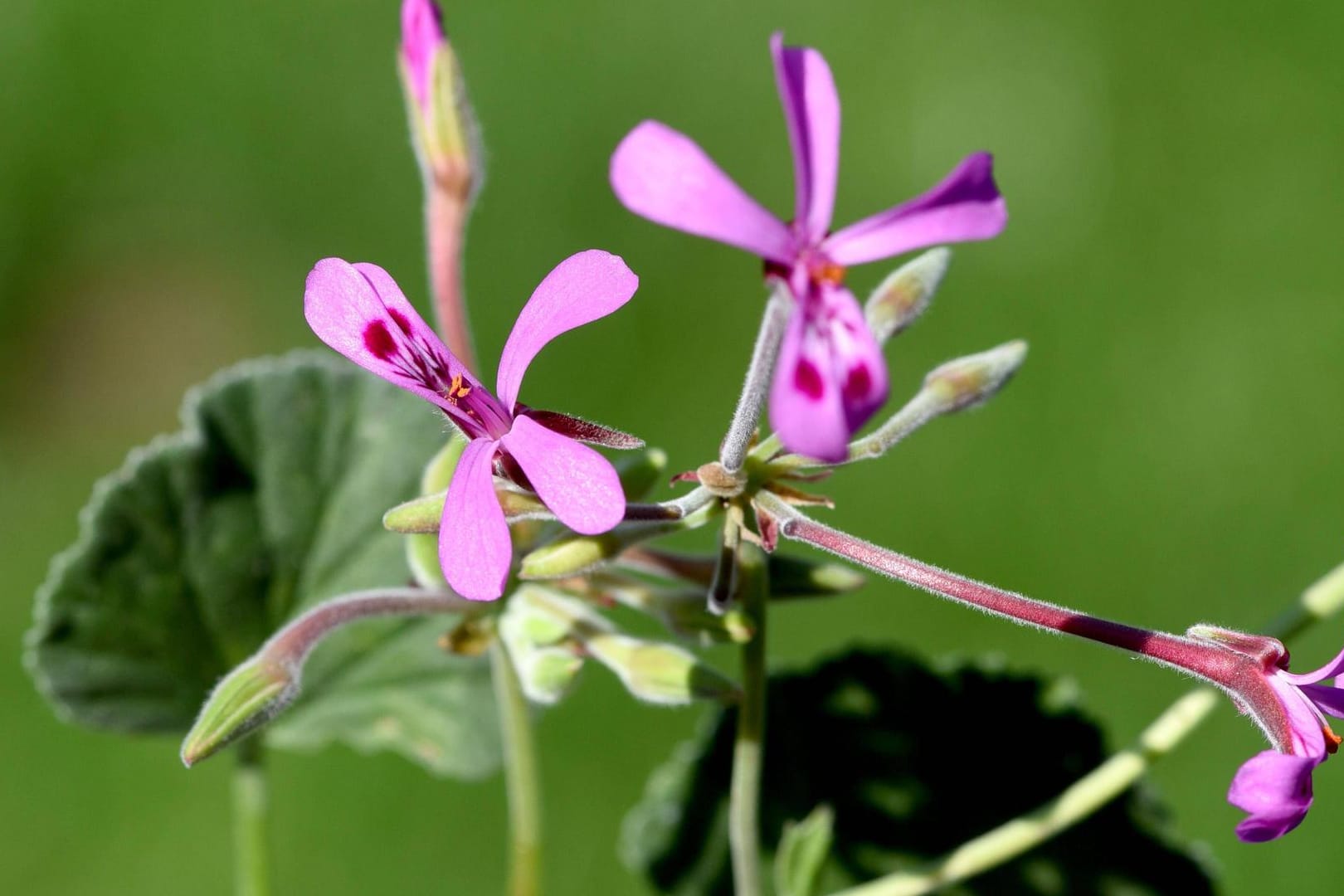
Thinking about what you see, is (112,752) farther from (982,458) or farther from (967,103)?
(967,103)

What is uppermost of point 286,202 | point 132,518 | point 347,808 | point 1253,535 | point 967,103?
point 286,202

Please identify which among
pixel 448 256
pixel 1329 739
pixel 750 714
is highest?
pixel 448 256

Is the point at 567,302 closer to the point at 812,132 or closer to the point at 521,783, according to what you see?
the point at 812,132

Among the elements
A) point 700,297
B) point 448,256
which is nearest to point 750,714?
point 448,256

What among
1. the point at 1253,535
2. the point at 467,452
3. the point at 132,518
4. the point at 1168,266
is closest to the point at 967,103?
the point at 1168,266

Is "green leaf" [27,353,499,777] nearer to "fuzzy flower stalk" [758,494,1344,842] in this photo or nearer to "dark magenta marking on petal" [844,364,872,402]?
"fuzzy flower stalk" [758,494,1344,842]

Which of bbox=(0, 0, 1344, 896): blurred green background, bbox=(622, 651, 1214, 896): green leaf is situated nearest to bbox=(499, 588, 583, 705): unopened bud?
bbox=(622, 651, 1214, 896): green leaf
